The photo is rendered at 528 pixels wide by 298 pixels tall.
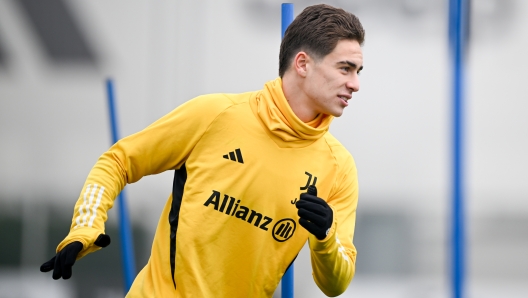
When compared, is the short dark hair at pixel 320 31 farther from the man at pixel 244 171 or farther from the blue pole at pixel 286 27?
the blue pole at pixel 286 27

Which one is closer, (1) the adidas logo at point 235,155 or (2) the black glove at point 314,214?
(2) the black glove at point 314,214

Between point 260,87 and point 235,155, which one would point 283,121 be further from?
point 260,87

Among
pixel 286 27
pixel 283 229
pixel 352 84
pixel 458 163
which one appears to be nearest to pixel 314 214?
pixel 283 229

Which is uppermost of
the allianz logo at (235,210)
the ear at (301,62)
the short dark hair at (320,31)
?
the short dark hair at (320,31)

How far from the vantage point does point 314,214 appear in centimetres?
180

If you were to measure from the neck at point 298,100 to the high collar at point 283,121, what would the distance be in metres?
0.02

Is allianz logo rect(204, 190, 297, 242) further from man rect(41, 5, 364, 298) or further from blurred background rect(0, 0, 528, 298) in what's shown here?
blurred background rect(0, 0, 528, 298)

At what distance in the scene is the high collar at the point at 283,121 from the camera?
2.02m

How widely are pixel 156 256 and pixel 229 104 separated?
0.44 meters

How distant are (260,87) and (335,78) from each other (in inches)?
112

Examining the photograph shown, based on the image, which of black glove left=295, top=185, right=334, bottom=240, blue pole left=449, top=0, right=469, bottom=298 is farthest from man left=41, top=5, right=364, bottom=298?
blue pole left=449, top=0, right=469, bottom=298

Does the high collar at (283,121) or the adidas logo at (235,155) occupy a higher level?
the high collar at (283,121)

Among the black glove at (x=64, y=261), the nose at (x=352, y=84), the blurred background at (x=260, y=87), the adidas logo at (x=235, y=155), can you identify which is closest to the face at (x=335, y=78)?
the nose at (x=352, y=84)

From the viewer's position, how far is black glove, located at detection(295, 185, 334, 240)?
1796mm
